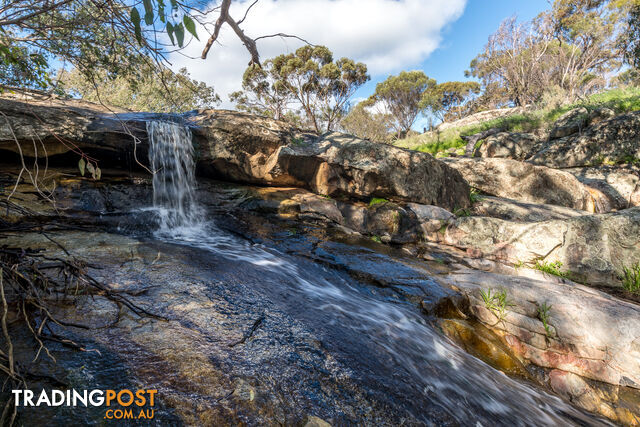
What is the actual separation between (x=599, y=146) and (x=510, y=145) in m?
3.24

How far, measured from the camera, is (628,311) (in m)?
3.79

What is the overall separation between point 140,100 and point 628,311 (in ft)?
109

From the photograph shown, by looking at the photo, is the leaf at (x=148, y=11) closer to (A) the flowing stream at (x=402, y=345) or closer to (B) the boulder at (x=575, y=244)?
(A) the flowing stream at (x=402, y=345)

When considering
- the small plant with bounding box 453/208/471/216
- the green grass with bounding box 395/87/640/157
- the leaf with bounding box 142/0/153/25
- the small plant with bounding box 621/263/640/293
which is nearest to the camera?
the leaf with bounding box 142/0/153/25

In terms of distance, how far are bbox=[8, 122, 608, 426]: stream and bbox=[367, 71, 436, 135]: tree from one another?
30768 millimetres

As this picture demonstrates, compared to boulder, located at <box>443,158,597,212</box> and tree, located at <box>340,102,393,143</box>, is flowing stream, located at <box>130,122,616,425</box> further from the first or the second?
tree, located at <box>340,102,393,143</box>

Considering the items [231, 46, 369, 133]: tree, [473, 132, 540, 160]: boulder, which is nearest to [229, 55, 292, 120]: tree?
[231, 46, 369, 133]: tree

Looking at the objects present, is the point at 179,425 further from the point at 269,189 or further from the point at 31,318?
the point at 269,189

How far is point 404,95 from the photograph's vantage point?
30.8 meters

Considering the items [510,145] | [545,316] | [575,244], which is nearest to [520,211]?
[575,244]

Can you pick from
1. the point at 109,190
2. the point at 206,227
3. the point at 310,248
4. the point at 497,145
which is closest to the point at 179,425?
the point at 310,248

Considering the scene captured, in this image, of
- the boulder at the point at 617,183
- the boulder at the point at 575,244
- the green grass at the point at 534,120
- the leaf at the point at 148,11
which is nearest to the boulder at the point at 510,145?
the green grass at the point at 534,120

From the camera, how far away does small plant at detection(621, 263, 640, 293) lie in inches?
192

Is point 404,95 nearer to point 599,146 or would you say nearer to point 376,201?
point 599,146
